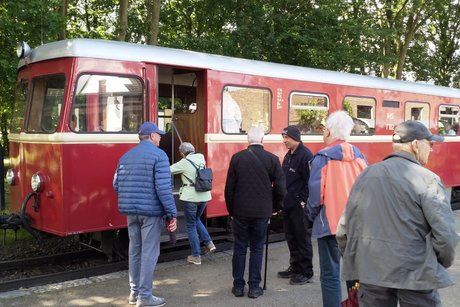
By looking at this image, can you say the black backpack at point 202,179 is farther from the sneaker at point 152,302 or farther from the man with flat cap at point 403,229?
the man with flat cap at point 403,229

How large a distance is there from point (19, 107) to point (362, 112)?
6.16 meters

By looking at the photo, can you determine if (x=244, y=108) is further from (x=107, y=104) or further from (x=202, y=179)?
(x=107, y=104)

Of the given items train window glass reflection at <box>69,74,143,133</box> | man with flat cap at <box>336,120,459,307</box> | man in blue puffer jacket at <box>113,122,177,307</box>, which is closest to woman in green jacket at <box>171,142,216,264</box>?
train window glass reflection at <box>69,74,143,133</box>

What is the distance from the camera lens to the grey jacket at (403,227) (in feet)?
8.68

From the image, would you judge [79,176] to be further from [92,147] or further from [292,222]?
[292,222]

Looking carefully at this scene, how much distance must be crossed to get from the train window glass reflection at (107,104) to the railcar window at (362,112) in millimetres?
4442

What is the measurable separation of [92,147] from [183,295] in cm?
206

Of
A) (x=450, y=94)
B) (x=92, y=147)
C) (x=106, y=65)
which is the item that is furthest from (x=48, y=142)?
(x=450, y=94)

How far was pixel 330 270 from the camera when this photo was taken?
4.16 m

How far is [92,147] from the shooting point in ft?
19.2

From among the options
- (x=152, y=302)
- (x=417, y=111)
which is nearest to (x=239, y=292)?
(x=152, y=302)

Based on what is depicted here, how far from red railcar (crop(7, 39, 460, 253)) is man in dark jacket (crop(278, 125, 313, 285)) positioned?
5.49 ft

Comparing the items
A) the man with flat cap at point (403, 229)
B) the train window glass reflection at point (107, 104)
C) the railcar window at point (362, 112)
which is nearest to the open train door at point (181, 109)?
the train window glass reflection at point (107, 104)

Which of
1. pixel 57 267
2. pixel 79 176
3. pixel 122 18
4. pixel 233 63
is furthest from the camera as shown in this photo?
pixel 122 18
